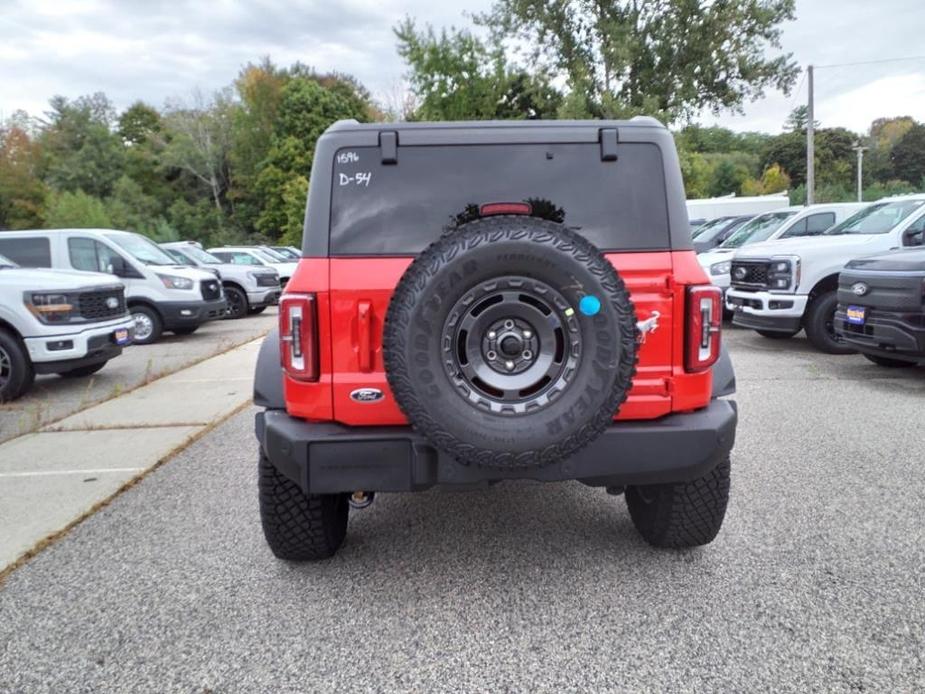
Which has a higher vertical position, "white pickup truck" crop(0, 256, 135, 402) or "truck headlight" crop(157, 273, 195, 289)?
"truck headlight" crop(157, 273, 195, 289)

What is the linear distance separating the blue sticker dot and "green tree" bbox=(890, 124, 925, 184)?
315ft

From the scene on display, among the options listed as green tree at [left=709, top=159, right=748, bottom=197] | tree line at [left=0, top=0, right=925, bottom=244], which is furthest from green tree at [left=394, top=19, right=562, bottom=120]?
green tree at [left=709, top=159, right=748, bottom=197]

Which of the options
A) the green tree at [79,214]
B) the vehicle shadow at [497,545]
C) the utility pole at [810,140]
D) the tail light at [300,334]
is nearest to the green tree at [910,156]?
the utility pole at [810,140]

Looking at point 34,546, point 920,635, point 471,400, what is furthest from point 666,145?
point 34,546

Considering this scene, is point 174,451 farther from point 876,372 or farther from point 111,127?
point 111,127

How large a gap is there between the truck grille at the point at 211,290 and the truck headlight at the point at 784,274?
9155 mm

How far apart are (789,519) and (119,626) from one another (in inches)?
128

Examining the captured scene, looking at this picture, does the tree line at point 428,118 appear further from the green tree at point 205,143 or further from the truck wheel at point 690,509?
the truck wheel at point 690,509

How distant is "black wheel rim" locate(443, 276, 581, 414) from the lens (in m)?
2.61

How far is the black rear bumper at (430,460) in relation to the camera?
9.16ft

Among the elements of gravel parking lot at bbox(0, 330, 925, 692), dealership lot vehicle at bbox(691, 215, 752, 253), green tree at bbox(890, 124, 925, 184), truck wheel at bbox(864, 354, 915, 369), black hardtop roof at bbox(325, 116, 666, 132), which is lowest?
gravel parking lot at bbox(0, 330, 925, 692)

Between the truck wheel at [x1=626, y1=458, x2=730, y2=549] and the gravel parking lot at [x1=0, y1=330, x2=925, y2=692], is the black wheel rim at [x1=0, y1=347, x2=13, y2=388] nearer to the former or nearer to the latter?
the gravel parking lot at [x1=0, y1=330, x2=925, y2=692]

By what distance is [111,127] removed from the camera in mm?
66062

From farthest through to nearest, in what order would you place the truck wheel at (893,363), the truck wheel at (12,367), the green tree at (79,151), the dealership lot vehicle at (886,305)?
the green tree at (79,151) < the truck wheel at (893,363) < the truck wheel at (12,367) < the dealership lot vehicle at (886,305)
